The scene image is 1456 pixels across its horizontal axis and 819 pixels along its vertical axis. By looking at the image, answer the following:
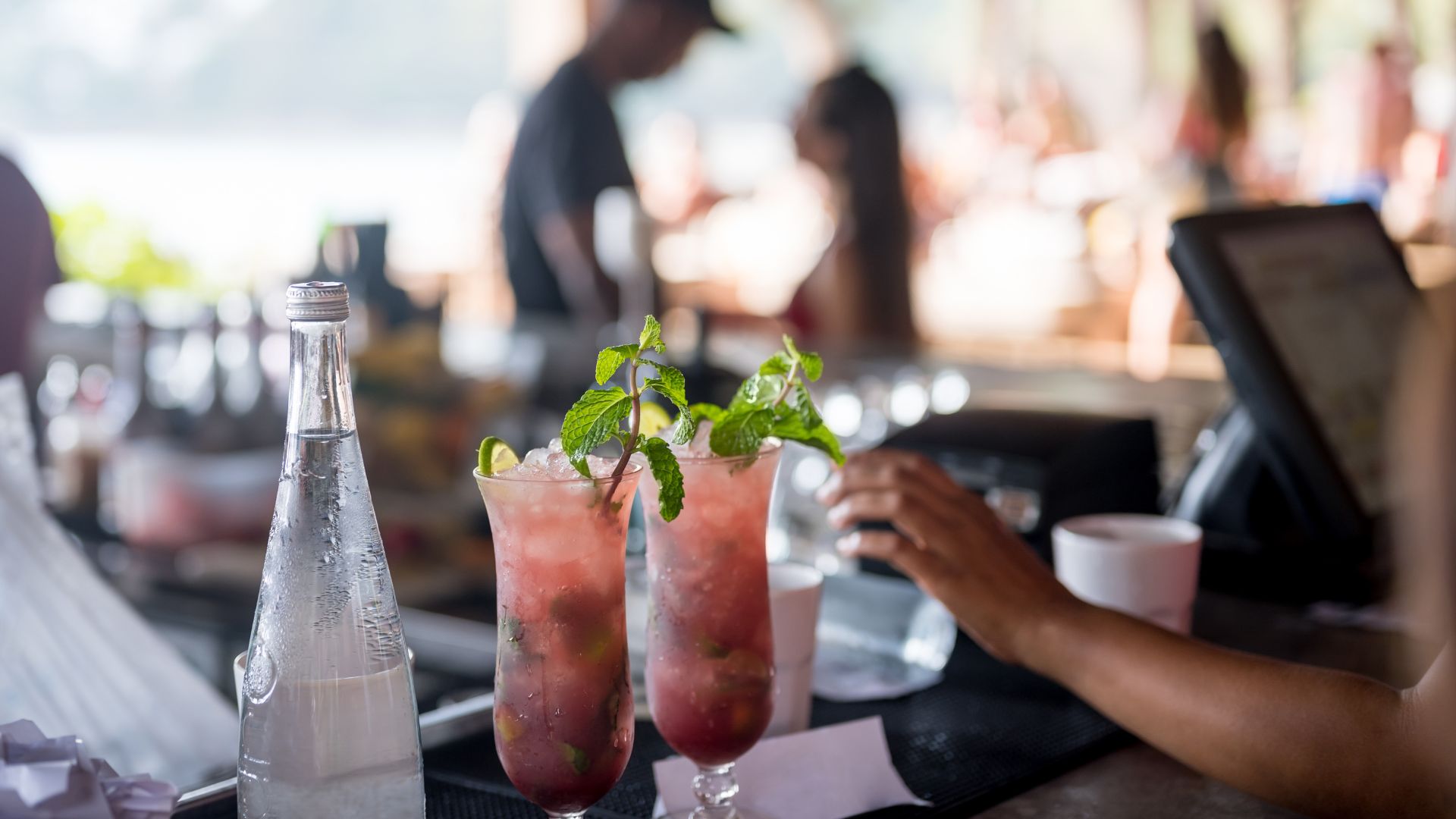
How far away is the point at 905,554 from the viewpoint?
1147 millimetres

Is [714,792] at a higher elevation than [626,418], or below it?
below

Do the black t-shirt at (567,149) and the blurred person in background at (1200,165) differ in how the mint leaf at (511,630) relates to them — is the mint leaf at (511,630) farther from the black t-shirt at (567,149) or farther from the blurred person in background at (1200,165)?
the blurred person in background at (1200,165)

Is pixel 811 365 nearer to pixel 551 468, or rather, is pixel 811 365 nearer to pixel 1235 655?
pixel 551 468

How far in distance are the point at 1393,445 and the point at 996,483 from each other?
1.46 feet

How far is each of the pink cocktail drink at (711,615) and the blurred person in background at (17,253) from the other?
62cm

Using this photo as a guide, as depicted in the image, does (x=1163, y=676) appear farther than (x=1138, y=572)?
No

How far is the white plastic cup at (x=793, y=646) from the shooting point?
1083 mm

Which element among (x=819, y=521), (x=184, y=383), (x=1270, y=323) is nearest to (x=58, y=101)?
(x=184, y=383)

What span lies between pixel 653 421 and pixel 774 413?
0.10 meters

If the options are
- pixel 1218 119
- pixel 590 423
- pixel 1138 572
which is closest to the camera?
pixel 590 423

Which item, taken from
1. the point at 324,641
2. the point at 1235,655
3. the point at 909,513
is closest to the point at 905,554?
the point at 909,513

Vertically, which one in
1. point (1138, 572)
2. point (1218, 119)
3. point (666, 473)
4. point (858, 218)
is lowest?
point (1138, 572)

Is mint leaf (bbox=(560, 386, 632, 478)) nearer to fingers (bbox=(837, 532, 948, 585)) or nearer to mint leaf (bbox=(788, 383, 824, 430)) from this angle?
mint leaf (bbox=(788, 383, 824, 430))

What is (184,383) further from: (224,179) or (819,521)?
(224,179)
